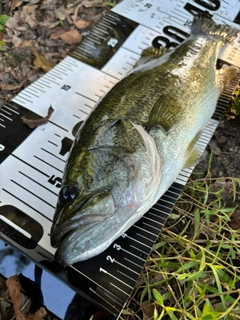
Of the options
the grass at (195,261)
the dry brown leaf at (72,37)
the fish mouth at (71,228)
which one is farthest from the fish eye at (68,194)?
the dry brown leaf at (72,37)

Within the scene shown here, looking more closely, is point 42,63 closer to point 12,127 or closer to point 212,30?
point 12,127

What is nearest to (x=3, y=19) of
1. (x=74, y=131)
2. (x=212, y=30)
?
(x=74, y=131)

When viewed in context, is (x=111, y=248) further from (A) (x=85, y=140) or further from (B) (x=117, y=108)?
(B) (x=117, y=108)

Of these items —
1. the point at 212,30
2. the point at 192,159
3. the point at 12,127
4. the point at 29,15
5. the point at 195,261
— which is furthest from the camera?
the point at 29,15

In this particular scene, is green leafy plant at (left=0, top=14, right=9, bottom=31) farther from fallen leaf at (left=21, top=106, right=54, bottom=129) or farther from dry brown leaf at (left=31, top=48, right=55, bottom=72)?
fallen leaf at (left=21, top=106, right=54, bottom=129)

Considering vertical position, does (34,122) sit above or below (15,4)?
below

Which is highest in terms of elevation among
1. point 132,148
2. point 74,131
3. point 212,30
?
point 212,30

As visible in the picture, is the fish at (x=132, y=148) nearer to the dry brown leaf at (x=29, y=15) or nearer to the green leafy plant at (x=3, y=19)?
the dry brown leaf at (x=29, y=15)
